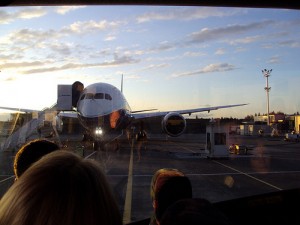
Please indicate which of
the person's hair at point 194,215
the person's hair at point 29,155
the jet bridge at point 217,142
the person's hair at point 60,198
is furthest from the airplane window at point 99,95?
the person's hair at point 194,215

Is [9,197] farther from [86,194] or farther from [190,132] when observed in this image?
[190,132]

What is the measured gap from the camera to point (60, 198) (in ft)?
4.10

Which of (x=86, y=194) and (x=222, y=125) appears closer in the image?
(x=86, y=194)

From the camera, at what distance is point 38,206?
1235 mm

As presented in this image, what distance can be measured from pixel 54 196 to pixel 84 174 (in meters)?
0.12

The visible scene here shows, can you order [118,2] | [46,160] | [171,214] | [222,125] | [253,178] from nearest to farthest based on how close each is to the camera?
[171,214] < [46,160] < [118,2] < [253,178] < [222,125]

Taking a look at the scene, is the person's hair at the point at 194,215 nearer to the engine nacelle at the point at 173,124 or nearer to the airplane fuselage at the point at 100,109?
the airplane fuselage at the point at 100,109

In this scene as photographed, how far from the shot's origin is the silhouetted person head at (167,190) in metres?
1.57

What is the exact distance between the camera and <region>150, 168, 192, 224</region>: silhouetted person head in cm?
157

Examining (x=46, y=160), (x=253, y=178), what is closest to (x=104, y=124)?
(x=253, y=178)

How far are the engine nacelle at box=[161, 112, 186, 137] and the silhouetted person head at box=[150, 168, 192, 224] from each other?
19.3 meters

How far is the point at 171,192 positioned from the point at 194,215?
577 millimetres

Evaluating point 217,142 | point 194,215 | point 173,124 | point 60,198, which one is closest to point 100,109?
point 173,124

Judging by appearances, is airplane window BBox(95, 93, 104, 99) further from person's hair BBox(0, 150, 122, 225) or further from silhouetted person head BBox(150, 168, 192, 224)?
person's hair BBox(0, 150, 122, 225)
